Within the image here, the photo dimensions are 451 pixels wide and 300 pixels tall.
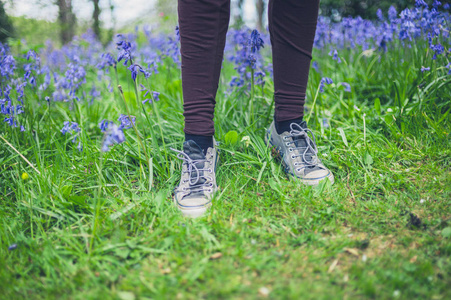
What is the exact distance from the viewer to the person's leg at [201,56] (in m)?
1.36

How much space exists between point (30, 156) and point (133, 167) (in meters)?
0.64

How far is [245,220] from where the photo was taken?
1.28 metres

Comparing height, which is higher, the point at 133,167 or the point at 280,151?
the point at 280,151

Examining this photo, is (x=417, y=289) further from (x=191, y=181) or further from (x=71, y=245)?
(x=71, y=245)

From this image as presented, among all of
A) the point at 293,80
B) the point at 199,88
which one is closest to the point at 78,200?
the point at 199,88

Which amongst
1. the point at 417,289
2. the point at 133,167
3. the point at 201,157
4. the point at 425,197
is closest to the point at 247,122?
the point at 201,157

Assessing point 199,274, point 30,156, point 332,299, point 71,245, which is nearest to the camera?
point 332,299

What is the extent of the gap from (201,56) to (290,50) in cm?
49

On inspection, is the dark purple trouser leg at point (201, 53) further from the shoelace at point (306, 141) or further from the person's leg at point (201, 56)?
the shoelace at point (306, 141)

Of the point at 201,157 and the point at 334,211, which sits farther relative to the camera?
the point at 201,157

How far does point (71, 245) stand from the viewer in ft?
3.85

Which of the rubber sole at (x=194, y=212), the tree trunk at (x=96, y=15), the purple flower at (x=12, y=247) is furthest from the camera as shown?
the tree trunk at (x=96, y=15)

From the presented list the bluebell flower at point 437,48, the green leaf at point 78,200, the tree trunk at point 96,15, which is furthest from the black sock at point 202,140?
the tree trunk at point 96,15

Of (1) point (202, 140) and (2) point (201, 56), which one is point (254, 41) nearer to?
(2) point (201, 56)
